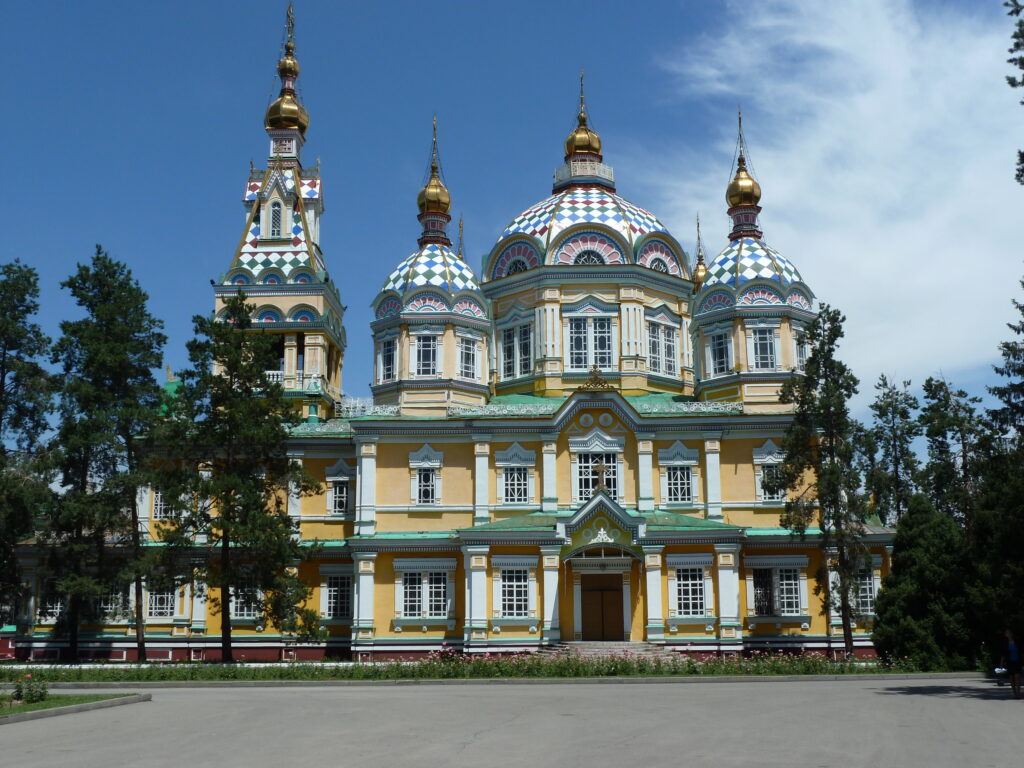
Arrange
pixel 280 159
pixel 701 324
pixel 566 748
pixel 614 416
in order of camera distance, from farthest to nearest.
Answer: pixel 280 159 → pixel 701 324 → pixel 614 416 → pixel 566 748

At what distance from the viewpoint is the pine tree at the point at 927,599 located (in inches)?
1040

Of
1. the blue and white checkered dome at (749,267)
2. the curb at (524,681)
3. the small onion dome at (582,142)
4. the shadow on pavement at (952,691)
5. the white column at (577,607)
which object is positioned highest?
the small onion dome at (582,142)

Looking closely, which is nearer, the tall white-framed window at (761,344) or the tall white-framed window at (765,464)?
the tall white-framed window at (765,464)

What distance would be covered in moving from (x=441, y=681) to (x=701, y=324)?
19.3 m

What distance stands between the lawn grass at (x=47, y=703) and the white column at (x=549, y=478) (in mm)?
17707

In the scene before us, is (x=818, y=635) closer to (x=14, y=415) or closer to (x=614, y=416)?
(x=614, y=416)

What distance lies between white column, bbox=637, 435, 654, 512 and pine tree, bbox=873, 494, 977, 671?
921 centimetres

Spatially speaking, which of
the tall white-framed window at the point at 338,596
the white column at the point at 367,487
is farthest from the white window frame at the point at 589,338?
the tall white-framed window at the point at 338,596

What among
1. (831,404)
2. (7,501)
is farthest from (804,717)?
(7,501)

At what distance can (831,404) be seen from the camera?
3278 cm

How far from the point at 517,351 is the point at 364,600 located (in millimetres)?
11440

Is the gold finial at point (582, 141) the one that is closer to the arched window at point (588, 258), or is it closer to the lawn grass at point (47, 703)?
the arched window at point (588, 258)

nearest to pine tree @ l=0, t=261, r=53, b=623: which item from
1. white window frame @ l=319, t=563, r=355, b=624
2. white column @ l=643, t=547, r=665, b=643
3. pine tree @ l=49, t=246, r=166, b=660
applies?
pine tree @ l=49, t=246, r=166, b=660

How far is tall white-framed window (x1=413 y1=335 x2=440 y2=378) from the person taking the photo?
38406 millimetres
